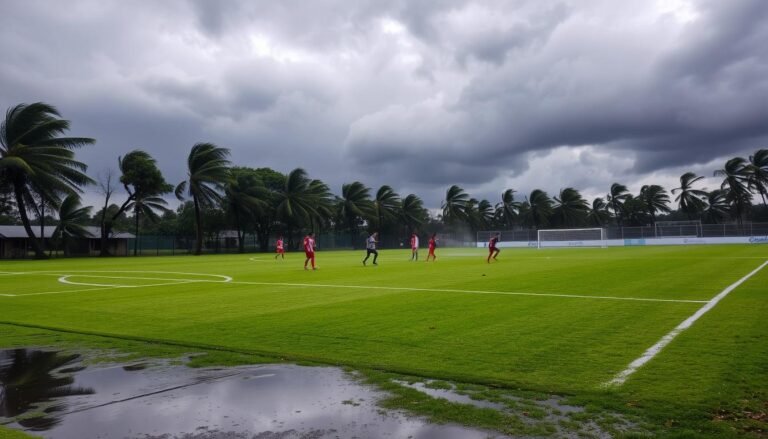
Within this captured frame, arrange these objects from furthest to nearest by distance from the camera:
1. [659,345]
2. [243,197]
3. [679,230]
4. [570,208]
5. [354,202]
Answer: [570,208]
[354,202]
[679,230]
[243,197]
[659,345]

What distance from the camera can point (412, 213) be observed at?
332ft

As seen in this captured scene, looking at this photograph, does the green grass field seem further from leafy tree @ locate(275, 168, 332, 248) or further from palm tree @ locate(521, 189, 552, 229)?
palm tree @ locate(521, 189, 552, 229)

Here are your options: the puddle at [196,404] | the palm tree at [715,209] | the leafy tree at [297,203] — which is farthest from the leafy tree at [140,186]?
the palm tree at [715,209]

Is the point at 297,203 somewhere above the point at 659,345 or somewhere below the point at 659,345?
above

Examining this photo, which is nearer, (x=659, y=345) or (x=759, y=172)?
(x=659, y=345)

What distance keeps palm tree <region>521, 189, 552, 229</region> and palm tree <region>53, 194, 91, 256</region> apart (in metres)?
82.0

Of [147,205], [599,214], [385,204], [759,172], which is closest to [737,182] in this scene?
[759,172]

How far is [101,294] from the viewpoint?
49.9 ft

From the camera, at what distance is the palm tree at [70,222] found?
58.5 m

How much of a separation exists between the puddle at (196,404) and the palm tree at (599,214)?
382ft

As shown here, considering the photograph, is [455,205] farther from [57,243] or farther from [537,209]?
[57,243]

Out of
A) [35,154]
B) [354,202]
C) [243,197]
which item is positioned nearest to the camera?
[35,154]

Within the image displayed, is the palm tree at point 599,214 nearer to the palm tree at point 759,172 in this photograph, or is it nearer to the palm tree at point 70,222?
the palm tree at point 759,172

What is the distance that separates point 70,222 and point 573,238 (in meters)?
60.5
